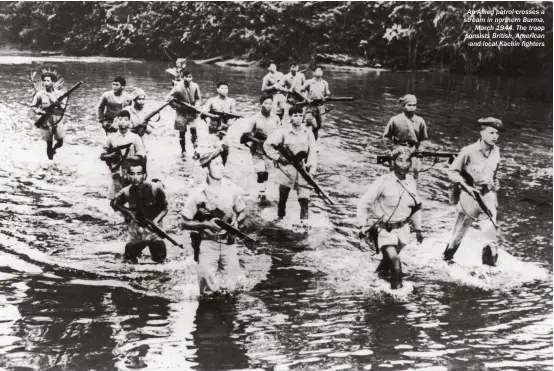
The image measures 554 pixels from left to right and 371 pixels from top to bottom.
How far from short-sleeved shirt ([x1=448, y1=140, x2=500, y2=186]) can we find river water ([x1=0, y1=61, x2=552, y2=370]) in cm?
117

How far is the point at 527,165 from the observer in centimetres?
1348

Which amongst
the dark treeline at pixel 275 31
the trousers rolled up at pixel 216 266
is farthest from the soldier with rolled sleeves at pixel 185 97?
the dark treeline at pixel 275 31

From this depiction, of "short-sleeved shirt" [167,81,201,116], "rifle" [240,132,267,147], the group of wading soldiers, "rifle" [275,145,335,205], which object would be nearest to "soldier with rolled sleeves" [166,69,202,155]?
"short-sleeved shirt" [167,81,201,116]

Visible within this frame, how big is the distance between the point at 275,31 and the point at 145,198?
31247 mm

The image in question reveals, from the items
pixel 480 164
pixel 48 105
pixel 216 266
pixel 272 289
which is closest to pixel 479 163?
pixel 480 164

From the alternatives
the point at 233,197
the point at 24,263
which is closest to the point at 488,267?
the point at 233,197

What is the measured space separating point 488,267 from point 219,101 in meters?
6.42

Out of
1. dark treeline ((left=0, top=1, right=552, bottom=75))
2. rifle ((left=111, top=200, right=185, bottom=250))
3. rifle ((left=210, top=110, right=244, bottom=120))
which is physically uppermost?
dark treeline ((left=0, top=1, right=552, bottom=75))

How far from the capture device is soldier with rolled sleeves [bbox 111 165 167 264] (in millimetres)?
7352

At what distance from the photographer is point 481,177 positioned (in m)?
7.45

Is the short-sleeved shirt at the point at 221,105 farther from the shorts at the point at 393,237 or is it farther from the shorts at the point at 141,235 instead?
the shorts at the point at 393,237

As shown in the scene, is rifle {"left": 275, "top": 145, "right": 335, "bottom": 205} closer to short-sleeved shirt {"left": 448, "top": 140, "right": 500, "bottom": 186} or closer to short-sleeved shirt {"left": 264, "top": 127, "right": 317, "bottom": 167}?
short-sleeved shirt {"left": 264, "top": 127, "right": 317, "bottom": 167}

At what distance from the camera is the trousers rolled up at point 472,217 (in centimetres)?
749

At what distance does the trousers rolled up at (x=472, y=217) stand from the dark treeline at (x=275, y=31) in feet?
65.2
